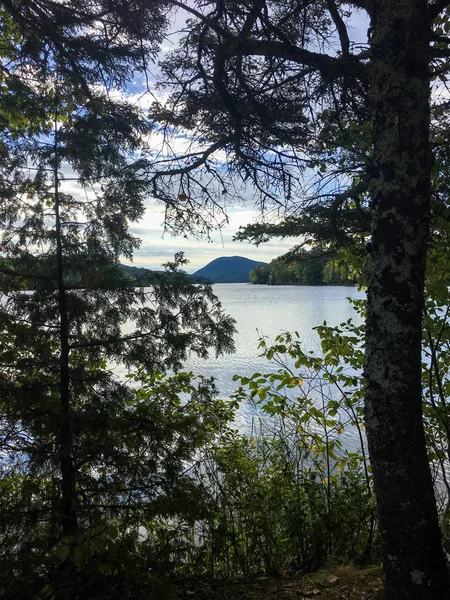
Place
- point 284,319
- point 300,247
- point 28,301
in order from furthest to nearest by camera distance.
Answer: point 284,319 < point 300,247 < point 28,301

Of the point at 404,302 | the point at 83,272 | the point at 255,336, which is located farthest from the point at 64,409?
the point at 255,336

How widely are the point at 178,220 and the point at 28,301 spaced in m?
1.40

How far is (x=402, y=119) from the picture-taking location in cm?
224

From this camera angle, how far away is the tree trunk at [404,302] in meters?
2.23

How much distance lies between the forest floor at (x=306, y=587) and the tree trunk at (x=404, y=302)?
0.71 m

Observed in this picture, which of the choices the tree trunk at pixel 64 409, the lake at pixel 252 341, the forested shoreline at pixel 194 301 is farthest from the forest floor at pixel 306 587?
the lake at pixel 252 341

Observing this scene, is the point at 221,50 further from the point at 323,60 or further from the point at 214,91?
the point at 323,60

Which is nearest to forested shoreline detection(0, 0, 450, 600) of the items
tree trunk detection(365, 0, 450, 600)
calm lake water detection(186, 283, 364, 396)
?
tree trunk detection(365, 0, 450, 600)

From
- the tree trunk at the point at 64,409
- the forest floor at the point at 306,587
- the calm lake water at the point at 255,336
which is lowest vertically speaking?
the forest floor at the point at 306,587

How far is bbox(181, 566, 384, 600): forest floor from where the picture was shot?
9.52ft

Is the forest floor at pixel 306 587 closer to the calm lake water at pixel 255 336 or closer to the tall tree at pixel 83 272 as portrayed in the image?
the tall tree at pixel 83 272

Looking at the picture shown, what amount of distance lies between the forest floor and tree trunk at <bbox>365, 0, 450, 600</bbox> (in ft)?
2.31

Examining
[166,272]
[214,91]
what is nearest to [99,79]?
[214,91]

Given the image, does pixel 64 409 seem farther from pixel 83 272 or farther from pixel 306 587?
pixel 306 587
